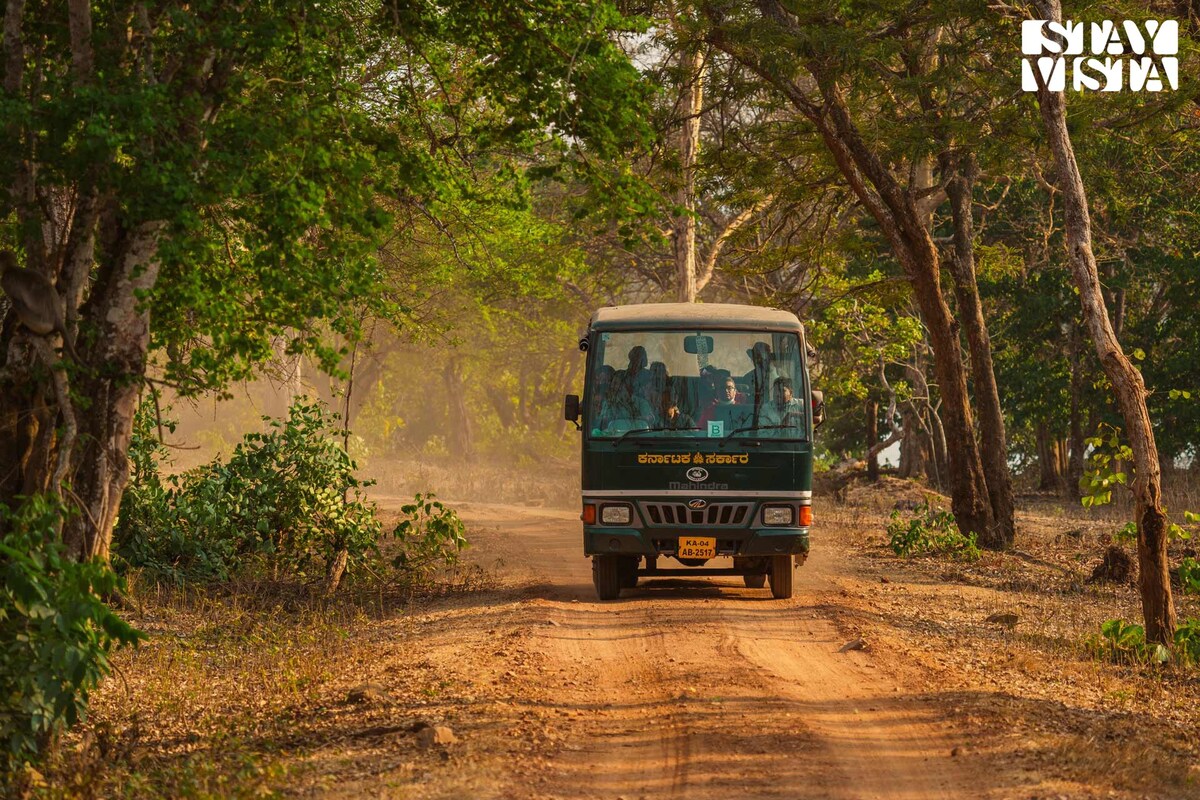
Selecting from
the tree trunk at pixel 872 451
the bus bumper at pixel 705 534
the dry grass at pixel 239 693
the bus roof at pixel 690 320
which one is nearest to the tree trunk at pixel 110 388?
the dry grass at pixel 239 693

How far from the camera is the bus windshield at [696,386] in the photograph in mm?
13094

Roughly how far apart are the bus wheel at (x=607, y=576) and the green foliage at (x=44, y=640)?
21.3ft

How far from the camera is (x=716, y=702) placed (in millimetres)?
8820

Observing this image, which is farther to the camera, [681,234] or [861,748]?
[681,234]

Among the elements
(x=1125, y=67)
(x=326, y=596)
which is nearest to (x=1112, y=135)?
(x=1125, y=67)

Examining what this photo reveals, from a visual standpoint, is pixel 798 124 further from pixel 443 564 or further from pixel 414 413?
pixel 414 413

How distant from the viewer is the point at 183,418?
90.9 meters

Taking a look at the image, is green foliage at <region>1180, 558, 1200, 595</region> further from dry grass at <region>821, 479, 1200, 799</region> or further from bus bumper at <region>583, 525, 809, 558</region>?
bus bumper at <region>583, 525, 809, 558</region>

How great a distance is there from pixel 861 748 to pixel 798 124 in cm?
1388

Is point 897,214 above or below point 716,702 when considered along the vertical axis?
above

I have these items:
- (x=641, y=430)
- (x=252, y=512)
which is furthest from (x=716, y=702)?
(x=252, y=512)

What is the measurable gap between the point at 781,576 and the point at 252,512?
608 cm

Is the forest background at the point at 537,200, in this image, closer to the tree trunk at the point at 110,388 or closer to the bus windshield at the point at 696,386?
the tree trunk at the point at 110,388

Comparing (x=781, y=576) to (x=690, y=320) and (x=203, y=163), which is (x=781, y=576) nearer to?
(x=690, y=320)
